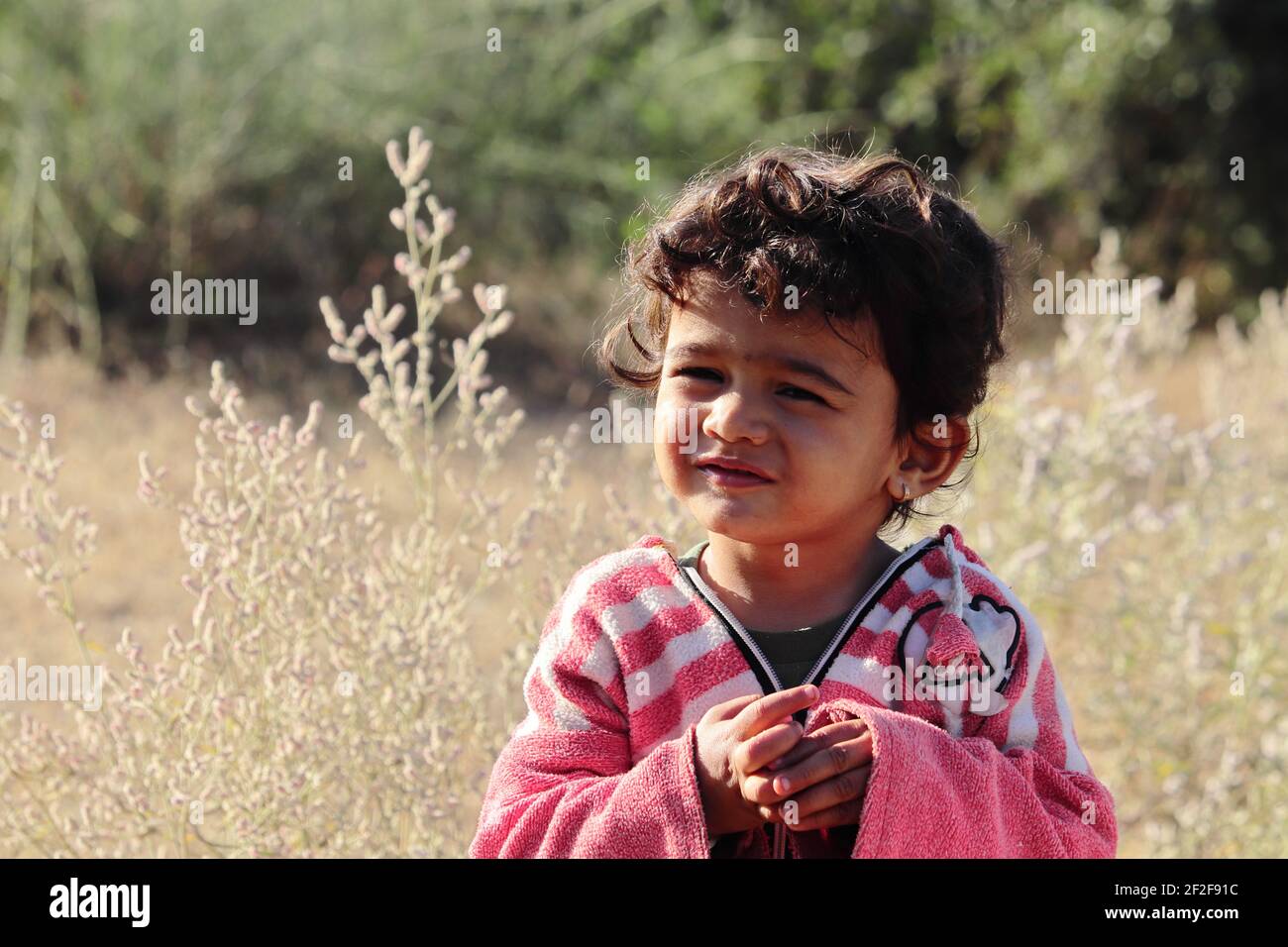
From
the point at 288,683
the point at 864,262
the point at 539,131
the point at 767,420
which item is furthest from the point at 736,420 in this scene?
the point at 539,131

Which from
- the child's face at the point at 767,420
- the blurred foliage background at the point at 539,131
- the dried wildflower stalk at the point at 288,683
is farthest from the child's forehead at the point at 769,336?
the blurred foliage background at the point at 539,131

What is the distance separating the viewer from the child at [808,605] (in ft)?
4.89

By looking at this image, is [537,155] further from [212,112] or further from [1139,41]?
[1139,41]

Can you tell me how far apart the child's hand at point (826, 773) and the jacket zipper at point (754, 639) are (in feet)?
0.35

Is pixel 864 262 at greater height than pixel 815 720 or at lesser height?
greater

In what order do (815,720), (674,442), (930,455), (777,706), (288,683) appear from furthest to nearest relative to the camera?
(288,683) < (930,455) < (674,442) < (815,720) < (777,706)

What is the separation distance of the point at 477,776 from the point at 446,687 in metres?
0.15

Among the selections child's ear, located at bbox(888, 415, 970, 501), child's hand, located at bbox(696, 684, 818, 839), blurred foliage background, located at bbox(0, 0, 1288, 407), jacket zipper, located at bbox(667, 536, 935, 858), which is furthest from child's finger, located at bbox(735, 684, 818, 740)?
blurred foliage background, located at bbox(0, 0, 1288, 407)

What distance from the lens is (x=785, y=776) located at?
1.42 metres

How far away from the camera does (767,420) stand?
1.61 metres

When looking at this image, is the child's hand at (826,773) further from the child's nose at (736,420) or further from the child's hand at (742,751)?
the child's nose at (736,420)

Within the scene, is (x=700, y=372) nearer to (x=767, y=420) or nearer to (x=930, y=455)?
(x=767, y=420)

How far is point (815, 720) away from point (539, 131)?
6.56m
